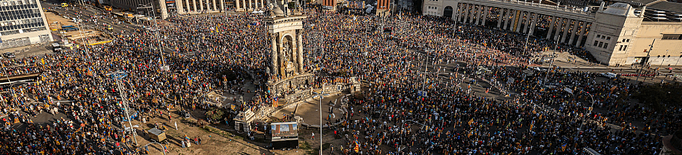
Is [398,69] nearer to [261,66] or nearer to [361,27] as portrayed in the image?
[261,66]

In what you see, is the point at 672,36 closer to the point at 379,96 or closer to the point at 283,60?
the point at 379,96

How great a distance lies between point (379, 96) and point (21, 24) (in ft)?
210

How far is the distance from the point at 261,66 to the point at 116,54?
2068 cm

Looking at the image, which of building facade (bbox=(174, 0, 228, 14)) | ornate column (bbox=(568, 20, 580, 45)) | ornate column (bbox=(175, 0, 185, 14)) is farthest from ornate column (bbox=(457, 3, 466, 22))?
ornate column (bbox=(175, 0, 185, 14))

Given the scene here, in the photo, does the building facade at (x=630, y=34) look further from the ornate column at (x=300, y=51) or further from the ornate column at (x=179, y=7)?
the ornate column at (x=179, y=7)

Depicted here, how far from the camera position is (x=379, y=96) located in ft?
115

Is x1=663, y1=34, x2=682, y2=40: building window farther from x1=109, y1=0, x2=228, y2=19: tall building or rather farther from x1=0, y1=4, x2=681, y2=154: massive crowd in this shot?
x1=109, y1=0, x2=228, y2=19: tall building

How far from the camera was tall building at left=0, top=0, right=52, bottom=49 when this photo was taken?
55125mm

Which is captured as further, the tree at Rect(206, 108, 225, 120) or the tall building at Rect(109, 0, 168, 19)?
the tall building at Rect(109, 0, 168, 19)

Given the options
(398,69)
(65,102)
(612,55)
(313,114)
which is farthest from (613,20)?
(65,102)

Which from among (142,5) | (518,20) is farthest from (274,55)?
(142,5)

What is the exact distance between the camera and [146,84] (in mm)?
35406

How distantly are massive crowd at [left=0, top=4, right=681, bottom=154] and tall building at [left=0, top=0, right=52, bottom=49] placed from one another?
1589 centimetres

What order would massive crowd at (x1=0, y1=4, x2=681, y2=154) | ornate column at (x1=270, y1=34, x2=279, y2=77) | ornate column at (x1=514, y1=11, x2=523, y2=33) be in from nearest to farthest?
massive crowd at (x1=0, y1=4, x2=681, y2=154) < ornate column at (x1=270, y1=34, x2=279, y2=77) < ornate column at (x1=514, y1=11, x2=523, y2=33)
